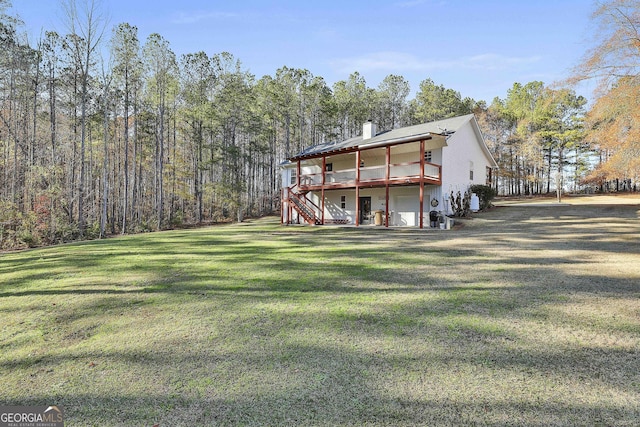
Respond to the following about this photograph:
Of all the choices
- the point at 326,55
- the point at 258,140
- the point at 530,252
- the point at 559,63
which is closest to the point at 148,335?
the point at 530,252

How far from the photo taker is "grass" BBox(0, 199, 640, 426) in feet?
8.89

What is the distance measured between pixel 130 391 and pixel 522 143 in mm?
48162

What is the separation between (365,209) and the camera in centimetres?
2172

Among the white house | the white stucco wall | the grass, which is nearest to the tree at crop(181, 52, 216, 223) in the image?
the white house

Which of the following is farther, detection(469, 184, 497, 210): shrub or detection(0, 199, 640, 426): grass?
detection(469, 184, 497, 210): shrub

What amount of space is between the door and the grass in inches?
534

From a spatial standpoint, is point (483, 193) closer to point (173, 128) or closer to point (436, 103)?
point (436, 103)

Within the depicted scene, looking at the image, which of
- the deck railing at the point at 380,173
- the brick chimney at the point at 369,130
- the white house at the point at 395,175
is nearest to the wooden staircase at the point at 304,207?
the white house at the point at 395,175

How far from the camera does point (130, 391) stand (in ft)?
9.94

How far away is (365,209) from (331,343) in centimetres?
1827

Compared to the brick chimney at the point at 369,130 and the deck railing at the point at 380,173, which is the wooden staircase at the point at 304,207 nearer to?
the deck railing at the point at 380,173

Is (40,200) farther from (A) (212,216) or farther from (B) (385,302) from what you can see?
(B) (385,302)

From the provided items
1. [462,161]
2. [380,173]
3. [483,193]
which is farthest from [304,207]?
[483,193]

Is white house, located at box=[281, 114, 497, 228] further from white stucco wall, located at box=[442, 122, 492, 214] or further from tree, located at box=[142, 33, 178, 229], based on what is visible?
tree, located at box=[142, 33, 178, 229]
